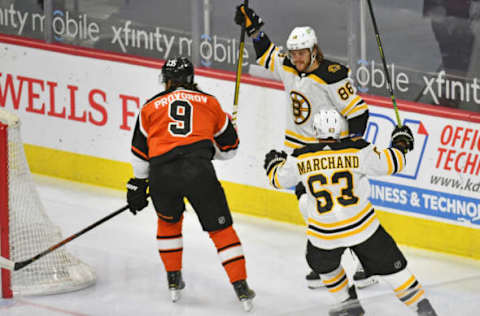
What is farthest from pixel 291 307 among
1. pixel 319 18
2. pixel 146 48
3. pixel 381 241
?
pixel 146 48

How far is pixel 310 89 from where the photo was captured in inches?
208

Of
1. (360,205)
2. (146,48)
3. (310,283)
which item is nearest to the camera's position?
(360,205)

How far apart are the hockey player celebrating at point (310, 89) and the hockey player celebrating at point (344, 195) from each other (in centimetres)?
59

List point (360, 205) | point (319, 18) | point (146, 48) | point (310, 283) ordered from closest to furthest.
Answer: point (360, 205)
point (310, 283)
point (319, 18)
point (146, 48)

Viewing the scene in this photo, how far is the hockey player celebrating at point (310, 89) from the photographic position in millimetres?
5188

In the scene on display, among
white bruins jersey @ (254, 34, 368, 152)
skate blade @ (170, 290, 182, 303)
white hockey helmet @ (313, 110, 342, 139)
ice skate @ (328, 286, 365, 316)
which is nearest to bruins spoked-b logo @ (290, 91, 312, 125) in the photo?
white bruins jersey @ (254, 34, 368, 152)

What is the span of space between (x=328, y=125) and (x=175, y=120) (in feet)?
2.75

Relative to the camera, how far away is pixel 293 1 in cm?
628

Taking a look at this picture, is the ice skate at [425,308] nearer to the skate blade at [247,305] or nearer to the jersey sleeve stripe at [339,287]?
the jersey sleeve stripe at [339,287]

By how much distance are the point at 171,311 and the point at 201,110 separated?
95 cm

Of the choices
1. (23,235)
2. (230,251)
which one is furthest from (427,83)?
(23,235)

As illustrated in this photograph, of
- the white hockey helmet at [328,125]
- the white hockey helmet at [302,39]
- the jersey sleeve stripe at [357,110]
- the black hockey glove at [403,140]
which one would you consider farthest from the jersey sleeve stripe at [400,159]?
the white hockey helmet at [302,39]

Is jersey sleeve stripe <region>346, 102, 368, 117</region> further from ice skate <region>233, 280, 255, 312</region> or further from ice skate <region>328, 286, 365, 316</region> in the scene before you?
ice skate <region>328, 286, 365, 316</region>

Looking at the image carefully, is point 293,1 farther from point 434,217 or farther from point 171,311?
point 171,311
